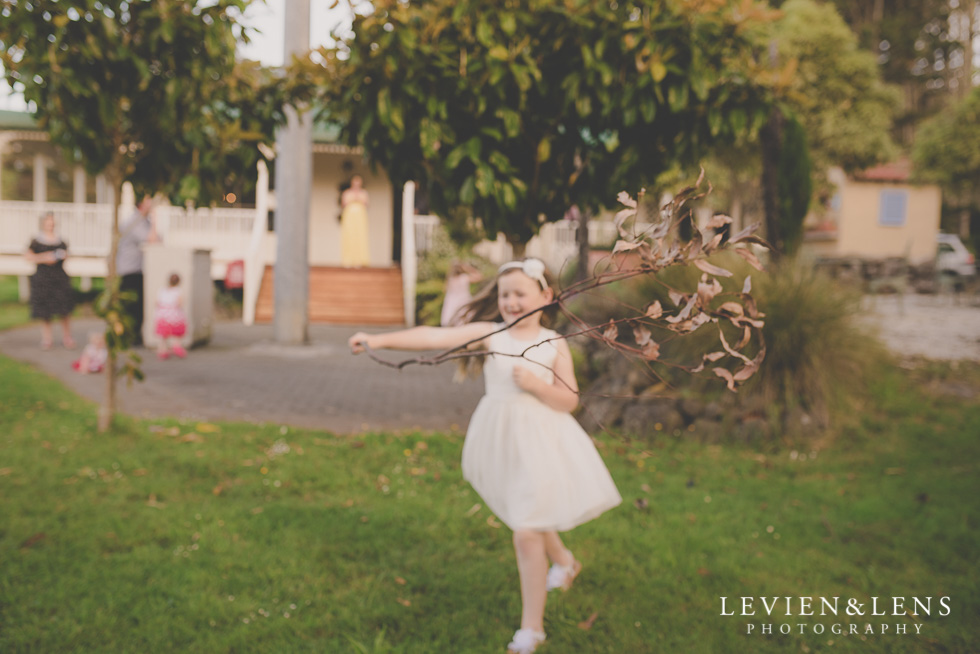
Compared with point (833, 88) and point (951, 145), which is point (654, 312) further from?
point (833, 88)

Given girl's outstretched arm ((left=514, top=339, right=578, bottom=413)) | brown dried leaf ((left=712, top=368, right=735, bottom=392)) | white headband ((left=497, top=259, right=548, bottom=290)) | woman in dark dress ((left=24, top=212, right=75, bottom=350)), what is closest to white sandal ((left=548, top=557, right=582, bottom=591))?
girl's outstretched arm ((left=514, top=339, right=578, bottom=413))

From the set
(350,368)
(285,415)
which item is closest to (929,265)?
(350,368)

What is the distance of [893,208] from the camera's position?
25.8 meters

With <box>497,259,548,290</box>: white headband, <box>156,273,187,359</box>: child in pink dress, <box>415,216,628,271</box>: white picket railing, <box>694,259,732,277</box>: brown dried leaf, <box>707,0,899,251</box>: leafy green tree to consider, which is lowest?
<box>156,273,187,359</box>: child in pink dress

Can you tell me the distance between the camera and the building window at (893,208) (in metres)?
25.7

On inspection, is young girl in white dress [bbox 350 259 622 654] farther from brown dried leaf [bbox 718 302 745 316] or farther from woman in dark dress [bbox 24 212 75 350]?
woman in dark dress [bbox 24 212 75 350]

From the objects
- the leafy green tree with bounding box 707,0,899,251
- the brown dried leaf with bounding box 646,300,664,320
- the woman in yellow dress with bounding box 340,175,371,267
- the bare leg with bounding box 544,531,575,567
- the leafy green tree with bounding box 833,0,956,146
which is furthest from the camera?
the leafy green tree with bounding box 833,0,956,146

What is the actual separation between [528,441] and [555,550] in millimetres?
691

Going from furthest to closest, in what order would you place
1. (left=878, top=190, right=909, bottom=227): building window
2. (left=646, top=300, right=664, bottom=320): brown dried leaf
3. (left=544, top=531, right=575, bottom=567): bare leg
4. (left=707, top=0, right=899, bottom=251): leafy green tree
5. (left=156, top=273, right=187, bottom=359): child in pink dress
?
1. (left=878, top=190, right=909, bottom=227): building window
2. (left=707, top=0, right=899, bottom=251): leafy green tree
3. (left=156, top=273, right=187, bottom=359): child in pink dress
4. (left=544, top=531, right=575, bottom=567): bare leg
5. (left=646, top=300, right=664, bottom=320): brown dried leaf

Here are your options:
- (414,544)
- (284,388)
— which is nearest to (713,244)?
(414,544)

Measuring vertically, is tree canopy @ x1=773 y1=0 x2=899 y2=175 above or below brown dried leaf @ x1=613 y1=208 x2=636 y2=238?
above

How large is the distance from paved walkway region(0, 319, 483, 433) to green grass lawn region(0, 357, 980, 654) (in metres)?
0.79

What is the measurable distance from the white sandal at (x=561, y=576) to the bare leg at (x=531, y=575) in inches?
20.0

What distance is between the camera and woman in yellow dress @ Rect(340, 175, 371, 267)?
1683 cm
